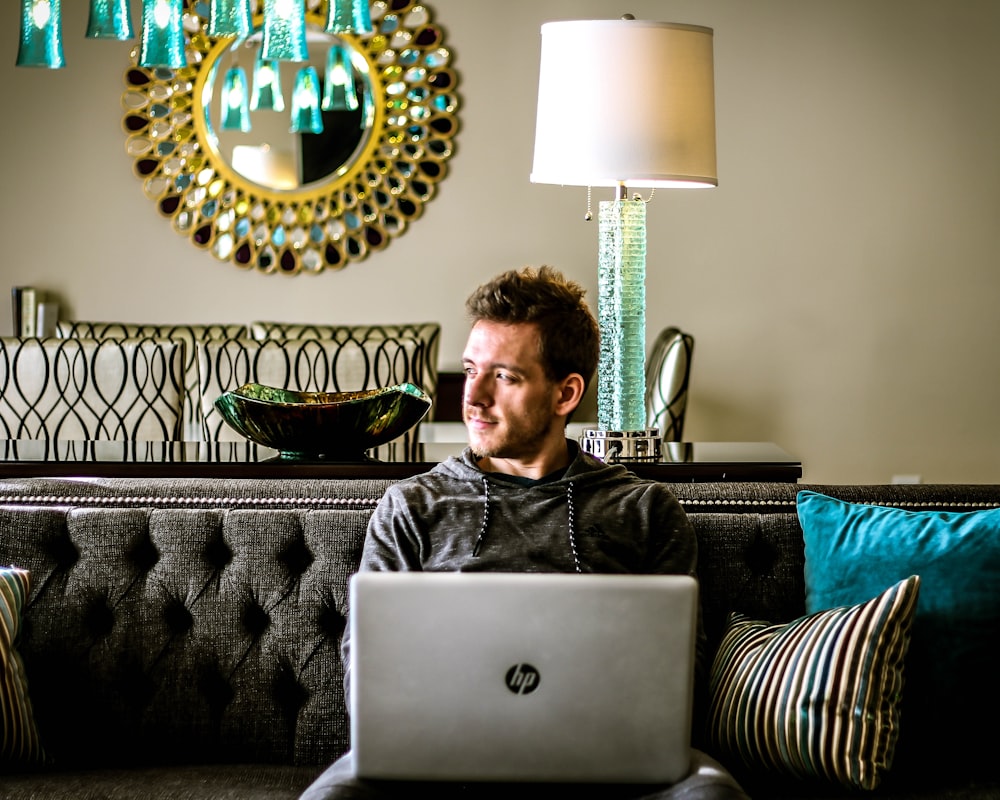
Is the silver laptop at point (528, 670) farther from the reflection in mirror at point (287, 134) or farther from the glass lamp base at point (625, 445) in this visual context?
the reflection in mirror at point (287, 134)

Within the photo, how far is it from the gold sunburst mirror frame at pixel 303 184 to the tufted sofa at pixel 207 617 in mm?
3212

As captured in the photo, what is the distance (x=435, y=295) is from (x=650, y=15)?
1415 mm

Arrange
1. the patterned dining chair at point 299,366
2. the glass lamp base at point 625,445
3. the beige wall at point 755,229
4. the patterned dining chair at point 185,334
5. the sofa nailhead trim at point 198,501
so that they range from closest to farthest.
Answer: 1. the sofa nailhead trim at point 198,501
2. the glass lamp base at point 625,445
3. the patterned dining chair at point 299,366
4. the patterned dining chair at point 185,334
5. the beige wall at point 755,229

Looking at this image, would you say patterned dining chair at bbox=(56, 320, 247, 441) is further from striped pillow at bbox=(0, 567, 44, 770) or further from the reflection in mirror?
striped pillow at bbox=(0, 567, 44, 770)

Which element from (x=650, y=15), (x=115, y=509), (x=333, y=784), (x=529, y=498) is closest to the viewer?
(x=333, y=784)

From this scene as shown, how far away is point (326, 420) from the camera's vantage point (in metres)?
2.23

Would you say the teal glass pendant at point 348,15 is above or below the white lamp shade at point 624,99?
above

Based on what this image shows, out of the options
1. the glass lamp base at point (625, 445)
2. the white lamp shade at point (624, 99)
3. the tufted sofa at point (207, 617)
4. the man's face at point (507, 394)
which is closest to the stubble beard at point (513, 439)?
the man's face at point (507, 394)

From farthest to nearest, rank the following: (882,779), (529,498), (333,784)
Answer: (529,498) < (882,779) < (333,784)

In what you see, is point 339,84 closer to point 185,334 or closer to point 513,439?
point 185,334

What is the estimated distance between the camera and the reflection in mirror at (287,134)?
196 inches

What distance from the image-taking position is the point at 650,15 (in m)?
4.89

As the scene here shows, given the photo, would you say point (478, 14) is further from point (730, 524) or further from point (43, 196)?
point (730, 524)

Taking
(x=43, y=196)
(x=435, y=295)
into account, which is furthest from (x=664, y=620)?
(x=43, y=196)
